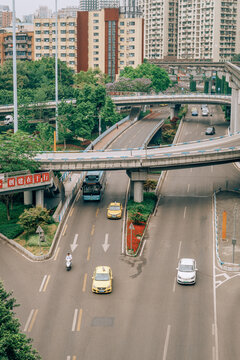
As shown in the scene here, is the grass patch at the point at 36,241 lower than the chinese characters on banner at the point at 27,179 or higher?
lower

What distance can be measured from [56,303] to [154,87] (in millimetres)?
124187

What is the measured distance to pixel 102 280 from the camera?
168ft

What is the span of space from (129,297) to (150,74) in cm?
12612

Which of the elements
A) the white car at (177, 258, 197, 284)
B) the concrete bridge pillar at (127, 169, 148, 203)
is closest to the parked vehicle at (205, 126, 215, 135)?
the concrete bridge pillar at (127, 169, 148, 203)

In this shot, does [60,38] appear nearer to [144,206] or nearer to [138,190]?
[138,190]

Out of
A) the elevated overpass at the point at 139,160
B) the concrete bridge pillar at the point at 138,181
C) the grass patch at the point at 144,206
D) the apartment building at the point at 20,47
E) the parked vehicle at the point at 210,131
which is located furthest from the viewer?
the apartment building at the point at 20,47

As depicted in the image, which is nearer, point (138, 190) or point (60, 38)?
point (138, 190)

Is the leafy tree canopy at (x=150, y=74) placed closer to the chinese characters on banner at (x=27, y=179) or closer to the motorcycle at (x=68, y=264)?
the chinese characters on banner at (x=27, y=179)

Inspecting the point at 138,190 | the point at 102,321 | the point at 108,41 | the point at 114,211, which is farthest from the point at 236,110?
the point at 108,41

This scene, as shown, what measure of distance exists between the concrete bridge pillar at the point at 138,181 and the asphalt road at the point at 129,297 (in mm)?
3162

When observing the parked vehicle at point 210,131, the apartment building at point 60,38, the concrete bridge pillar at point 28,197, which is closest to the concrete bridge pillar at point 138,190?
the concrete bridge pillar at point 28,197

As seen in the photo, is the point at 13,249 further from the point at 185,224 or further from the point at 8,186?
the point at 185,224

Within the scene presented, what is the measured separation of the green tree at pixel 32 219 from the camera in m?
63.0

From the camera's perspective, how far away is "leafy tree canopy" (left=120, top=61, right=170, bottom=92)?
546ft
